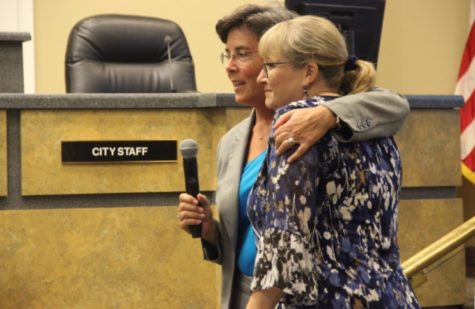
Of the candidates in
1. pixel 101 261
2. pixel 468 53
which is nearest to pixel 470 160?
pixel 468 53

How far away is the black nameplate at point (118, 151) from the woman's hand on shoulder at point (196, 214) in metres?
1.49

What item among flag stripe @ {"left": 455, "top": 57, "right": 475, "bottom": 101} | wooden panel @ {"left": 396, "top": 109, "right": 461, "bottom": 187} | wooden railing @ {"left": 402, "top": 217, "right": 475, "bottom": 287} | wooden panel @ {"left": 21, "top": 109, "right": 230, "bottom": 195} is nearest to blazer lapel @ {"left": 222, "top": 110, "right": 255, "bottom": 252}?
wooden railing @ {"left": 402, "top": 217, "right": 475, "bottom": 287}

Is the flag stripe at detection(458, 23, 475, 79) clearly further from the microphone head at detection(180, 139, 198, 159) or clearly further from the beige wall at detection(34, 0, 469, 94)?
the microphone head at detection(180, 139, 198, 159)

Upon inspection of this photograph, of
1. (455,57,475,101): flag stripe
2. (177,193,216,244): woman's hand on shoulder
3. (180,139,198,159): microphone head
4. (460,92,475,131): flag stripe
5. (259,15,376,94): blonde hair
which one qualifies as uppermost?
(259,15,376,94): blonde hair

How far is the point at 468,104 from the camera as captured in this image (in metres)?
6.34

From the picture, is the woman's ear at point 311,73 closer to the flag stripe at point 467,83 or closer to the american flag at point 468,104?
the american flag at point 468,104

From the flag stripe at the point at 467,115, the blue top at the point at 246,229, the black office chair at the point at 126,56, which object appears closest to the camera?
the blue top at the point at 246,229

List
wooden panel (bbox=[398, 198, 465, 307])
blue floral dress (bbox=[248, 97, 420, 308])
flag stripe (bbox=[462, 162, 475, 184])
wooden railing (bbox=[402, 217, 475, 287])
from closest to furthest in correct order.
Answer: blue floral dress (bbox=[248, 97, 420, 308]) < wooden railing (bbox=[402, 217, 475, 287]) < wooden panel (bbox=[398, 198, 465, 307]) < flag stripe (bbox=[462, 162, 475, 184])

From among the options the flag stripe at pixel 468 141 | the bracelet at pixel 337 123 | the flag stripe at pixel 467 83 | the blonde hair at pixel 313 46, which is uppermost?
the blonde hair at pixel 313 46

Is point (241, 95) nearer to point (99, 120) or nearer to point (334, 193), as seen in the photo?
point (334, 193)

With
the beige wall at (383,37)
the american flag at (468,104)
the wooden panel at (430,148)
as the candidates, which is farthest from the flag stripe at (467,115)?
the wooden panel at (430,148)

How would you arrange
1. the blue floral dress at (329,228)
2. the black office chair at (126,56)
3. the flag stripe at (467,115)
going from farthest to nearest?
the flag stripe at (467,115), the black office chair at (126,56), the blue floral dress at (329,228)

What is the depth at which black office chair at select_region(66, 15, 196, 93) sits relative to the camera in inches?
197

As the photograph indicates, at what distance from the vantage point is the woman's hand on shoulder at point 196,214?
7.15ft
